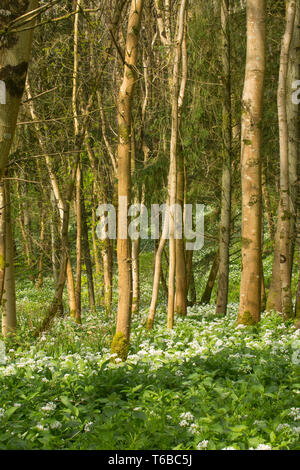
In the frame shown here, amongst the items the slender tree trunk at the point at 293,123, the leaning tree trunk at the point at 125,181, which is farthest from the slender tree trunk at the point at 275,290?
the leaning tree trunk at the point at 125,181

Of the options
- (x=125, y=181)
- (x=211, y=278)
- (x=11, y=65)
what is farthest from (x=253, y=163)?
(x=211, y=278)

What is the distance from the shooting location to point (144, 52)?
523 inches

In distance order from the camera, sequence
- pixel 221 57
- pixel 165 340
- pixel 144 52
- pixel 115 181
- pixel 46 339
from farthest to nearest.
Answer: pixel 115 181 → pixel 144 52 → pixel 221 57 → pixel 46 339 → pixel 165 340

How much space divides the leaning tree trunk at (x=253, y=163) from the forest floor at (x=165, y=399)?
45.4 inches

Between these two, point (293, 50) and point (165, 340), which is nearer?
point (165, 340)

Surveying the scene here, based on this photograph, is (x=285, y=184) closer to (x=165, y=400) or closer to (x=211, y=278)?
(x=165, y=400)

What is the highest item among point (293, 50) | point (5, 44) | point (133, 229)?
point (293, 50)

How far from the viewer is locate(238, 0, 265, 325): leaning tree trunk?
25.5 feet

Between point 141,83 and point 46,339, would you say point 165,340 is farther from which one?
point 141,83

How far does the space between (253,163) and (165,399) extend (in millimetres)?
4692

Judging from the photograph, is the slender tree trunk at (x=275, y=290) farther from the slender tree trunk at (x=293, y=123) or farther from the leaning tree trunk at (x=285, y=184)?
the leaning tree trunk at (x=285, y=184)
